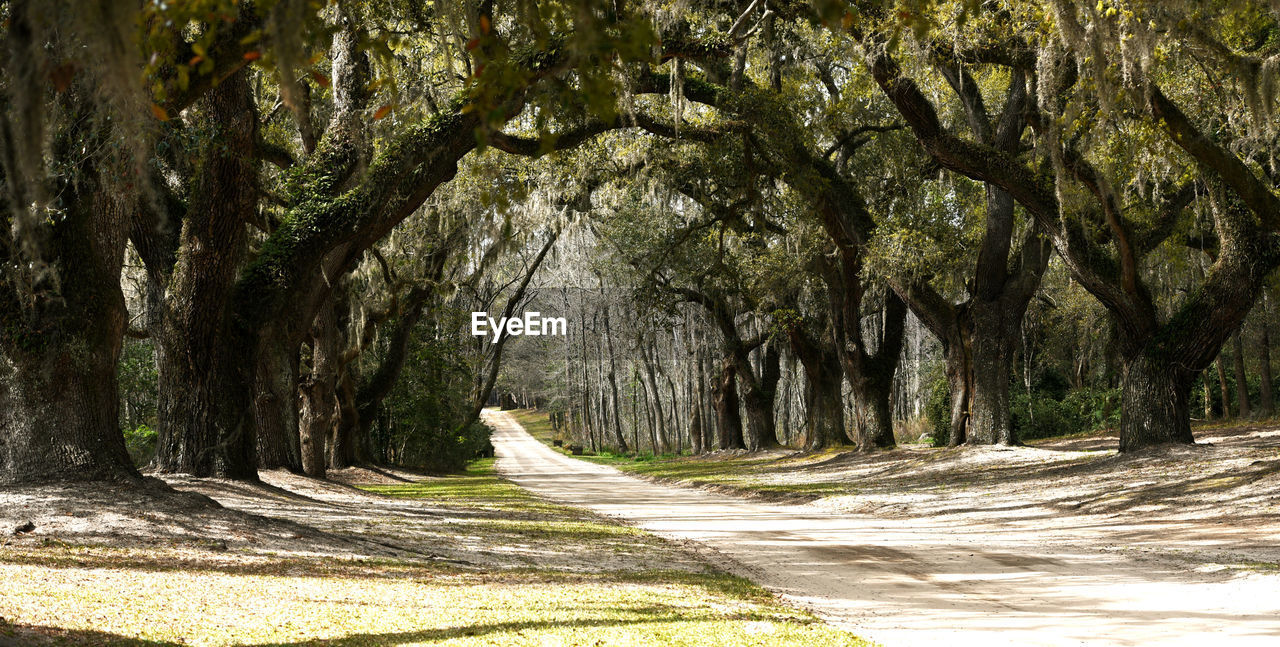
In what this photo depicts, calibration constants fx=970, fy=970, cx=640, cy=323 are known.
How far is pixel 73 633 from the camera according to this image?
167 inches

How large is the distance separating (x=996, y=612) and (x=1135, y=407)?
31.9ft

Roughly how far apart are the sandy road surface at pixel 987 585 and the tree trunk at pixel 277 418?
6758 millimetres

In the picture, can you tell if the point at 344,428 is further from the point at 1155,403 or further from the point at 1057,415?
the point at 1057,415

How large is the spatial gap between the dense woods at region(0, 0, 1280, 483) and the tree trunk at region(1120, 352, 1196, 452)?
0.05 m

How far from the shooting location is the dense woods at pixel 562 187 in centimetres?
429

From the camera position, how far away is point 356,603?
558cm

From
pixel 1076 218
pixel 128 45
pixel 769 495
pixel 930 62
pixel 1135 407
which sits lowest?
pixel 769 495

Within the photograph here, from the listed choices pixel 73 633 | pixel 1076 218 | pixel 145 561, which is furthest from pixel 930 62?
pixel 73 633

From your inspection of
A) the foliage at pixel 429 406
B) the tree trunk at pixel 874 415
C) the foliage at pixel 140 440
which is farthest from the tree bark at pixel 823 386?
the foliage at pixel 140 440

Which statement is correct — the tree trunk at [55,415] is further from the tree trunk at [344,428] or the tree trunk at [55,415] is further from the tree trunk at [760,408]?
the tree trunk at [760,408]

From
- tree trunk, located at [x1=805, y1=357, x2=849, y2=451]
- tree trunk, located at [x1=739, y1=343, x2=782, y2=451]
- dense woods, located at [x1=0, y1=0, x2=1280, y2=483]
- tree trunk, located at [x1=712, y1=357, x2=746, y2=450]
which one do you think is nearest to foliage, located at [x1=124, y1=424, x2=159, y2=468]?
dense woods, located at [x1=0, y1=0, x2=1280, y2=483]

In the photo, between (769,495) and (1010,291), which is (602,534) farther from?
(1010,291)

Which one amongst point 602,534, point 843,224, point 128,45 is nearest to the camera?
point 128,45

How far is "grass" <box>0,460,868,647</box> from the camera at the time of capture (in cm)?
457
